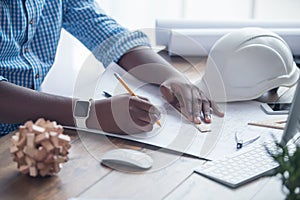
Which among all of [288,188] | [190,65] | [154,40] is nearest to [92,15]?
[154,40]

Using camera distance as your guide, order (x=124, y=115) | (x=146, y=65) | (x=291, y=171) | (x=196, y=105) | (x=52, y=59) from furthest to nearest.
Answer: (x=52, y=59)
(x=146, y=65)
(x=196, y=105)
(x=124, y=115)
(x=291, y=171)

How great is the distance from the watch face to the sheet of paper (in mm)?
49

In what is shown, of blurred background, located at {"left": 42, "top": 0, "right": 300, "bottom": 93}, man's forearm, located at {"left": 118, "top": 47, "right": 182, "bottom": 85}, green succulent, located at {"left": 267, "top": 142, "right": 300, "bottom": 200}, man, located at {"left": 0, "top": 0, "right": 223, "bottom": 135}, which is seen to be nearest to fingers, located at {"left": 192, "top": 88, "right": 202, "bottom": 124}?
man, located at {"left": 0, "top": 0, "right": 223, "bottom": 135}

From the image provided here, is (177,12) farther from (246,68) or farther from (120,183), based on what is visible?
(120,183)

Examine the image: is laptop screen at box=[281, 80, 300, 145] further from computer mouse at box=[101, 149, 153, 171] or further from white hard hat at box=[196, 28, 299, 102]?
white hard hat at box=[196, 28, 299, 102]

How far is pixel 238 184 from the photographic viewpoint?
3.22 ft

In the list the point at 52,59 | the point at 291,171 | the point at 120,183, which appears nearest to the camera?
the point at 291,171

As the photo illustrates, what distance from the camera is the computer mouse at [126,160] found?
1044mm

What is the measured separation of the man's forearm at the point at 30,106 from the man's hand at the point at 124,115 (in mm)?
63

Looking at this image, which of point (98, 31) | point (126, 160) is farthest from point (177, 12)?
point (126, 160)

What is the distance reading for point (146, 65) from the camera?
1.53 m

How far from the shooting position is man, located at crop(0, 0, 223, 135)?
47.6 inches

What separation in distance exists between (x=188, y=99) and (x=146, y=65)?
0.25 m

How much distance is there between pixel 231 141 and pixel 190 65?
1.72ft
